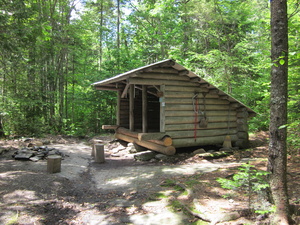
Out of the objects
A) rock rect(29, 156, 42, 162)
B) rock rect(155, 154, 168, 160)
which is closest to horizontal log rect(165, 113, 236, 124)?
rock rect(155, 154, 168, 160)

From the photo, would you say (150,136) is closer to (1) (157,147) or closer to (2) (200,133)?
(1) (157,147)

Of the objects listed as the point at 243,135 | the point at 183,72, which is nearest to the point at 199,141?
the point at 243,135

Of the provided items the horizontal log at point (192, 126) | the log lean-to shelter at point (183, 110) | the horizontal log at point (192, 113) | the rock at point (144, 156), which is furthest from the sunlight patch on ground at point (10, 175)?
the horizontal log at point (192, 113)

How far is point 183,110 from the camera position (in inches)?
361

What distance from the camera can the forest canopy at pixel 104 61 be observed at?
364 inches

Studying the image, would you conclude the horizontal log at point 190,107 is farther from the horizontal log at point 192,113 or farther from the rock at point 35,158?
the rock at point 35,158

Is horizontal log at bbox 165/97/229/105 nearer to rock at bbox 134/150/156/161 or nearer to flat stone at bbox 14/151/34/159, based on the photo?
rock at bbox 134/150/156/161

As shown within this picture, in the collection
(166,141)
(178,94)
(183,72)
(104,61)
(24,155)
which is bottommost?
(24,155)

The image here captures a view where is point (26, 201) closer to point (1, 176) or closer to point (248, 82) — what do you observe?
point (1, 176)

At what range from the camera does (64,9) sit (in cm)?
1756

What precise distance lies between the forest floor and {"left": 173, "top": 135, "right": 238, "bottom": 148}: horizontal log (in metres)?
1.34

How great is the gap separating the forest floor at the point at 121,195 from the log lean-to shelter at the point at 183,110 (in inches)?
65.7

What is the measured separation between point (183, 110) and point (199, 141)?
1642 millimetres

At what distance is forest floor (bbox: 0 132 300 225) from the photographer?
3629mm
